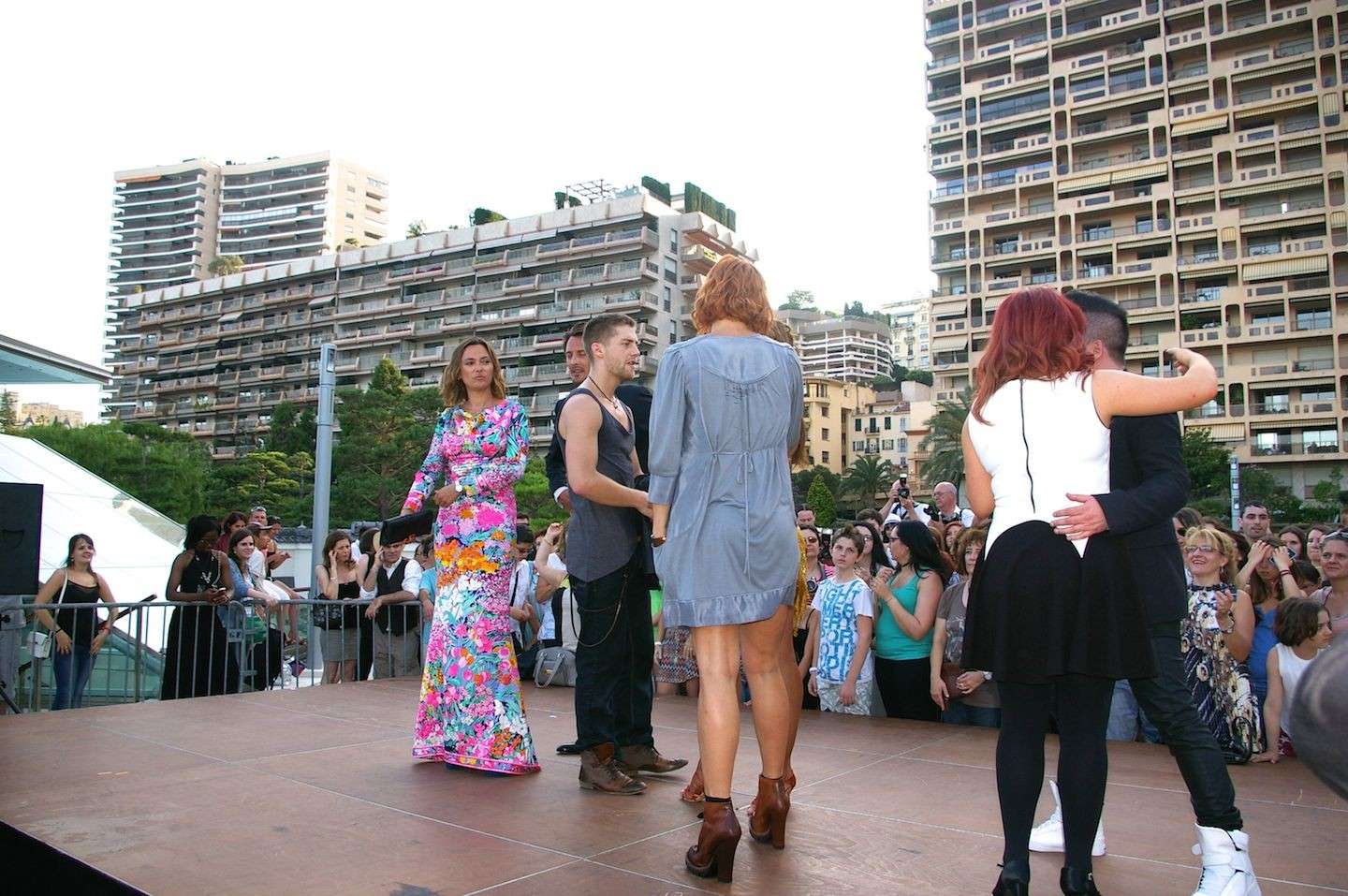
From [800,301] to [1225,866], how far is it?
175235 mm

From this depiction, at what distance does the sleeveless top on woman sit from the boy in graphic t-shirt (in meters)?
3.22

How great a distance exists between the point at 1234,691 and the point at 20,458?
1817 cm

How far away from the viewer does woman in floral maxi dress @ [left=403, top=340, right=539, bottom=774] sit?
397 centimetres

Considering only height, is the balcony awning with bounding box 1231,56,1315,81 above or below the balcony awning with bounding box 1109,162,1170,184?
above

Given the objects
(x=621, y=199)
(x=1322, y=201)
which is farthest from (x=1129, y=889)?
(x=621, y=199)

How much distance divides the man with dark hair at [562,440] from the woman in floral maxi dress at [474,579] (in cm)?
17

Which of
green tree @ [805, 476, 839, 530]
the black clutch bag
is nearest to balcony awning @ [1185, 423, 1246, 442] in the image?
green tree @ [805, 476, 839, 530]

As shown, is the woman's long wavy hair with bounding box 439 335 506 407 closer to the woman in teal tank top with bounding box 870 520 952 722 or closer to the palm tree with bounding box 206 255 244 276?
the woman in teal tank top with bounding box 870 520 952 722

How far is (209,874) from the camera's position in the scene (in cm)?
256

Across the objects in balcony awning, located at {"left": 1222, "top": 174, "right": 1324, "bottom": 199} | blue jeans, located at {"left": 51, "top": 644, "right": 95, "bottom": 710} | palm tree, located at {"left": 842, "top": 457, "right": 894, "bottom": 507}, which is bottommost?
blue jeans, located at {"left": 51, "top": 644, "right": 95, "bottom": 710}

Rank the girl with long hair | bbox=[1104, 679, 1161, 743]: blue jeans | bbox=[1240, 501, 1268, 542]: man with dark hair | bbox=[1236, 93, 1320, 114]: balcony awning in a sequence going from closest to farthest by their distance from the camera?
bbox=[1104, 679, 1161, 743]: blue jeans
bbox=[1240, 501, 1268, 542]: man with dark hair
the girl with long hair
bbox=[1236, 93, 1320, 114]: balcony awning

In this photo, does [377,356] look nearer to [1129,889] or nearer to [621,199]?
[621,199]

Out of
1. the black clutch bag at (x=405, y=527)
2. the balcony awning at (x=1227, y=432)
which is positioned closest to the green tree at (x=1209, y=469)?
the balcony awning at (x=1227, y=432)

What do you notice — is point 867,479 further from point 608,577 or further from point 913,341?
point 913,341
